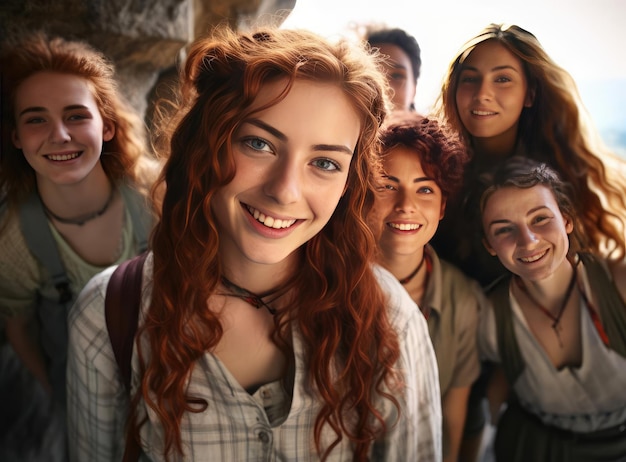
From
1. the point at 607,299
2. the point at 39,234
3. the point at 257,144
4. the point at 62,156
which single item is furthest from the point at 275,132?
the point at 607,299

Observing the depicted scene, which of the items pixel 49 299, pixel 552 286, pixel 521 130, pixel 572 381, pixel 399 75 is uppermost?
pixel 399 75

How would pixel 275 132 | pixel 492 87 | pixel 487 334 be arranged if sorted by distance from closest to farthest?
1. pixel 275 132
2. pixel 492 87
3. pixel 487 334

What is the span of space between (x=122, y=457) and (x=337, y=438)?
1.55 feet

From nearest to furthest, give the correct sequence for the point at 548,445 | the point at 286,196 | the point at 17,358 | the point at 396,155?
1. the point at 286,196
2. the point at 396,155
3. the point at 548,445
4. the point at 17,358

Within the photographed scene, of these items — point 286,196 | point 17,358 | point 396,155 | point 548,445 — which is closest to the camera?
point 286,196

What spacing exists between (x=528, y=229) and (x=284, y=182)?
520mm

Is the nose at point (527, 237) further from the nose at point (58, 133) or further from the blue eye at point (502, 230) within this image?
the nose at point (58, 133)

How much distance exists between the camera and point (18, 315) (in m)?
1.22

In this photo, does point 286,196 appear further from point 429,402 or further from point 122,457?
point 122,457

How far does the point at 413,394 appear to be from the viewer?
1096mm

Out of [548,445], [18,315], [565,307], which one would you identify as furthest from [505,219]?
[18,315]

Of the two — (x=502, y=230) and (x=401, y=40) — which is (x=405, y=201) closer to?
(x=502, y=230)

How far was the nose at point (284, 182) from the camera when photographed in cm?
89

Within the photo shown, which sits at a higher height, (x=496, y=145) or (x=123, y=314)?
(x=496, y=145)
